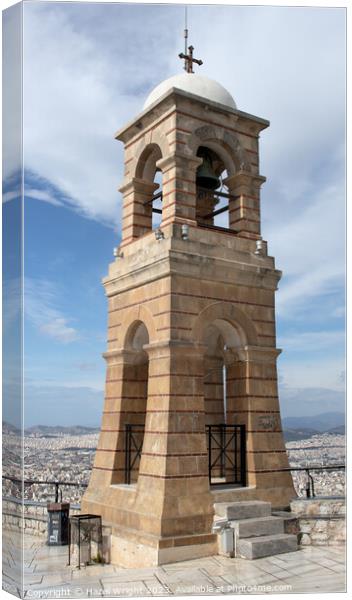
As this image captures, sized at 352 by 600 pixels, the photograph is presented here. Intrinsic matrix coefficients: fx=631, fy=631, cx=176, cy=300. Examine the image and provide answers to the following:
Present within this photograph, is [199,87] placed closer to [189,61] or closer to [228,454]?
[189,61]

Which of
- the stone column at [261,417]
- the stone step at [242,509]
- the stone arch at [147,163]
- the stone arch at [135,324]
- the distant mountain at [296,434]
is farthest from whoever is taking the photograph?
the stone arch at [147,163]

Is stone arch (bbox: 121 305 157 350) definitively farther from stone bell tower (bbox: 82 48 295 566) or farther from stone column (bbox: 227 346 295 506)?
stone column (bbox: 227 346 295 506)

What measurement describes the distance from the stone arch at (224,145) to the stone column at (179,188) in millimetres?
493

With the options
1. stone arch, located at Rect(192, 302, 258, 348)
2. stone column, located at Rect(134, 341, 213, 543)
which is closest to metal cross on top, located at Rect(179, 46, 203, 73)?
stone arch, located at Rect(192, 302, 258, 348)

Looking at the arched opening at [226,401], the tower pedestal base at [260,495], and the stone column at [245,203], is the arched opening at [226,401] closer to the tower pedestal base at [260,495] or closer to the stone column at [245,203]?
the tower pedestal base at [260,495]

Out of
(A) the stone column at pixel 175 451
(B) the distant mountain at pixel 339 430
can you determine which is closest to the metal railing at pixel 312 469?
(B) the distant mountain at pixel 339 430

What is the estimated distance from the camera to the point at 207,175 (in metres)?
16.6

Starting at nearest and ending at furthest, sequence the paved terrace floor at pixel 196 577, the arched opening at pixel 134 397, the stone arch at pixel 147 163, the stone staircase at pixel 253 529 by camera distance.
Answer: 1. the paved terrace floor at pixel 196 577
2. the stone staircase at pixel 253 529
3. the arched opening at pixel 134 397
4. the stone arch at pixel 147 163

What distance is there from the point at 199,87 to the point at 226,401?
777 cm

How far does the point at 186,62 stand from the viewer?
1609cm

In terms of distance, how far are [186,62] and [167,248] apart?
5.33 m

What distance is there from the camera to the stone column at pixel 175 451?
505 inches

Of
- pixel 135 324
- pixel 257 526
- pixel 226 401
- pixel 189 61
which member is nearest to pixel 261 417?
pixel 226 401

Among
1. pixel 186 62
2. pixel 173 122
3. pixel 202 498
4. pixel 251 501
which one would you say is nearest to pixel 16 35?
pixel 173 122
